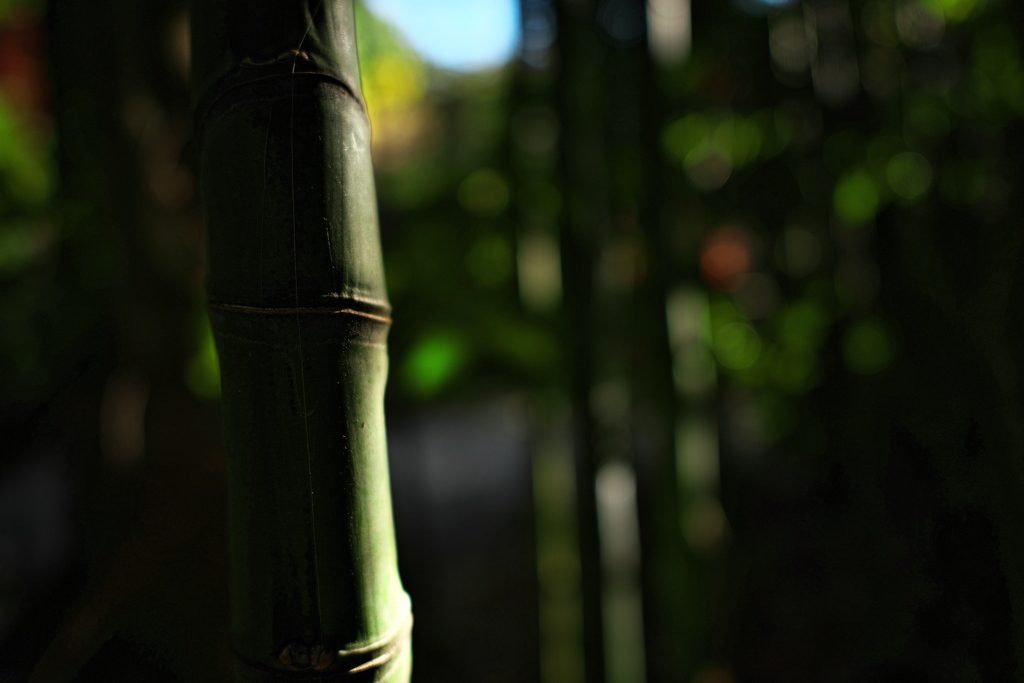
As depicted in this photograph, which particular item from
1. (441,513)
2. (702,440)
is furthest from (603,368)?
(441,513)

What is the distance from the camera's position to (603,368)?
854mm

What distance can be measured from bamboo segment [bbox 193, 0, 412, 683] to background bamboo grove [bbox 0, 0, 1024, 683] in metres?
0.42

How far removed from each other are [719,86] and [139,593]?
128 centimetres

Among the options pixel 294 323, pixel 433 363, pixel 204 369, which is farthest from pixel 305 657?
pixel 204 369

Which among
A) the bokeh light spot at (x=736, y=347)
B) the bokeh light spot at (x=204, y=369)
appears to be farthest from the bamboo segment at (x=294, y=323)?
the bokeh light spot at (x=736, y=347)

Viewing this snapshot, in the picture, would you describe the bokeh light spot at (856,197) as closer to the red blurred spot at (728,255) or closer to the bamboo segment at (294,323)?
the red blurred spot at (728,255)

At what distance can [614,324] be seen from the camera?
2.91 ft

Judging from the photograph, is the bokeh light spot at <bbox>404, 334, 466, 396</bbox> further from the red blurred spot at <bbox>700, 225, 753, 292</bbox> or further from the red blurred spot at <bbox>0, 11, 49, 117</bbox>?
the red blurred spot at <bbox>0, 11, 49, 117</bbox>

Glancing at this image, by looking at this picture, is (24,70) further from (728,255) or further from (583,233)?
(728,255)

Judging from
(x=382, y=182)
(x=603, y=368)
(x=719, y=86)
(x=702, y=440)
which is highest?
(x=719, y=86)

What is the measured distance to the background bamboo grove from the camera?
0.86 metres

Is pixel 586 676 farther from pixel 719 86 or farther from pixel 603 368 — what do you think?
pixel 719 86

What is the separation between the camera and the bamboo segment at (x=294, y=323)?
0.30 m

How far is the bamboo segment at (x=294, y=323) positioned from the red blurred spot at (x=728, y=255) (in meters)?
1.19
